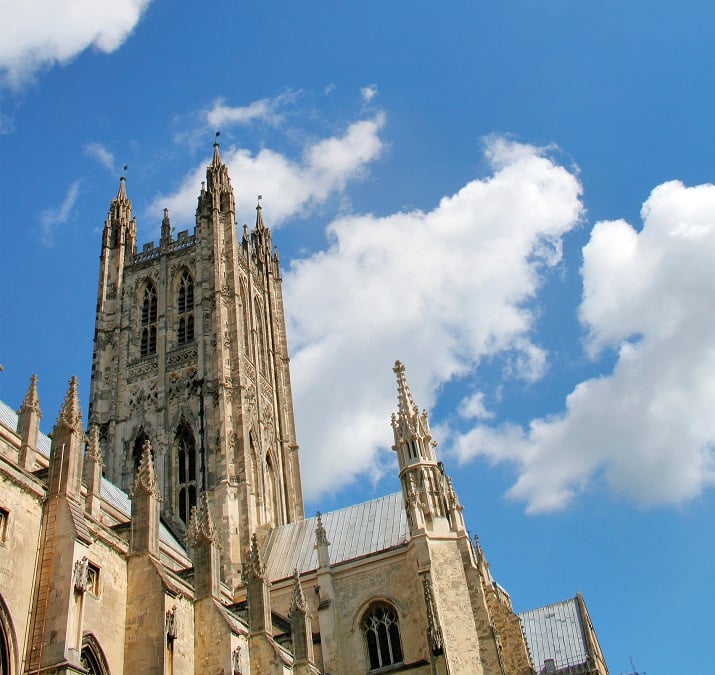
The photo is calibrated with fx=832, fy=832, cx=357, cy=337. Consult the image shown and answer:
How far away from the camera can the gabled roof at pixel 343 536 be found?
104ft

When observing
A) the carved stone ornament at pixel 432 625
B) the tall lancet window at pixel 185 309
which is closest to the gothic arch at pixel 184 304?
the tall lancet window at pixel 185 309

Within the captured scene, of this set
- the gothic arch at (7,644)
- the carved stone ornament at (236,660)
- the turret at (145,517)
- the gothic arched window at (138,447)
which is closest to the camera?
the gothic arch at (7,644)

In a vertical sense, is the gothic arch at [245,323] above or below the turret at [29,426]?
above

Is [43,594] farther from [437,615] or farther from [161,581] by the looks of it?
[437,615]

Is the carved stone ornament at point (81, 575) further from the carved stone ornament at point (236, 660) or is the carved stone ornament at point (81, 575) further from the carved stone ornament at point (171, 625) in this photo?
the carved stone ornament at point (236, 660)

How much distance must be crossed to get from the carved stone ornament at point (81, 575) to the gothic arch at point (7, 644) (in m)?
1.37

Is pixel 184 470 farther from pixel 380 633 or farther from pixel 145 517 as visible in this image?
pixel 145 517

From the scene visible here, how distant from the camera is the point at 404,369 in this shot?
32.9m

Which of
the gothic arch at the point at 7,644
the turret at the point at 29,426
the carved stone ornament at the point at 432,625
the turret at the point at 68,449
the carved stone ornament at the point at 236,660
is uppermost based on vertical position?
the turret at the point at 29,426

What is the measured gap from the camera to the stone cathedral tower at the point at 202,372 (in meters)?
35.5

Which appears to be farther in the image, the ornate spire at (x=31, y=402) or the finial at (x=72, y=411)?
the ornate spire at (x=31, y=402)

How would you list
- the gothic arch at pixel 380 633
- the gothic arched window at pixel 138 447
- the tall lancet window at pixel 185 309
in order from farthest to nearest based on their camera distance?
1. the tall lancet window at pixel 185 309
2. the gothic arched window at pixel 138 447
3. the gothic arch at pixel 380 633

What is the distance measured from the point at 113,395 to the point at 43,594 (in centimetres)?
2386

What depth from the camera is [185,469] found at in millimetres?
36344
